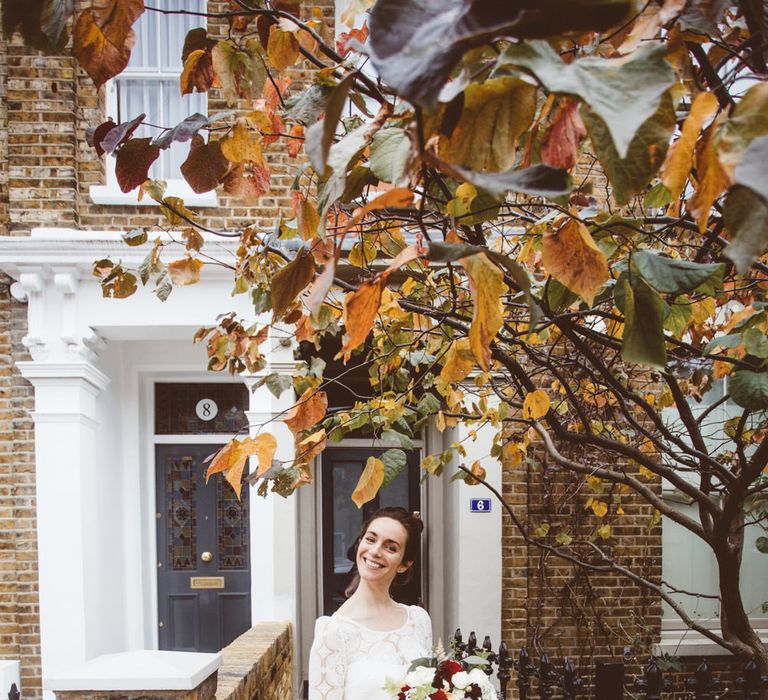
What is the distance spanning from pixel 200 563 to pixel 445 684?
4.37 metres

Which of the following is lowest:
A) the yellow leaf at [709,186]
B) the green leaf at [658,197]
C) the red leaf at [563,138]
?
the yellow leaf at [709,186]

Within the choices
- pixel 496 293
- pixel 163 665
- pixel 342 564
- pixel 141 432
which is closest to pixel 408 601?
pixel 342 564

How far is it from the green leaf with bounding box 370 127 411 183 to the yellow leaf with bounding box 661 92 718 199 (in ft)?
1.04

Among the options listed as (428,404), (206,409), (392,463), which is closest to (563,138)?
(392,463)

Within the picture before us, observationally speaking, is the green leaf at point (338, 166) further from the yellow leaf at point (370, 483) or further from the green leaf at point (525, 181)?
the yellow leaf at point (370, 483)

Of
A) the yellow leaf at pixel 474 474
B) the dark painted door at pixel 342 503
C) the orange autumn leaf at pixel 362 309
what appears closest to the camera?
the orange autumn leaf at pixel 362 309

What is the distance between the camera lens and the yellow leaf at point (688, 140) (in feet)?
Result: 2.61

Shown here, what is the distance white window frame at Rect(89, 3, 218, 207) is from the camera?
5699 millimetres

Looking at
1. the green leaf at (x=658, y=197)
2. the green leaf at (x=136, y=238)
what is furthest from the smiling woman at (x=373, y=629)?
the green leaf at (x=658, y=197)

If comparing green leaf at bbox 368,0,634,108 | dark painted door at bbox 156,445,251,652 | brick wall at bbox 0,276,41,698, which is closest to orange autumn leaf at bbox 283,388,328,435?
green leaf at bbox 368,0,634,108

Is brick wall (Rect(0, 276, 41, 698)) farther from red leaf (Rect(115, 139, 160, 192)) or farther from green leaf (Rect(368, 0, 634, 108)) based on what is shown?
green leaf (Rect(368, 0, 634, 108))

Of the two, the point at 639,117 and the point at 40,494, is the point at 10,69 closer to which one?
the point at 40,494

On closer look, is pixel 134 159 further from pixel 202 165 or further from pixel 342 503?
pixel 342 503

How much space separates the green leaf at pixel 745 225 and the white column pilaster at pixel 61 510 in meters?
5.56
